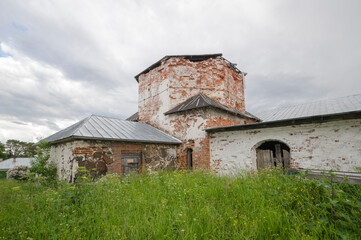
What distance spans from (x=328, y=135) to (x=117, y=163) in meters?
7.70

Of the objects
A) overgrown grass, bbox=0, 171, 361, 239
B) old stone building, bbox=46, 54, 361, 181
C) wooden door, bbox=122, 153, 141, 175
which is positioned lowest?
overgrown grass, bbox=0, 171, 361, 239

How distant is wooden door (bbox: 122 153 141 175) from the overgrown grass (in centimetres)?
356

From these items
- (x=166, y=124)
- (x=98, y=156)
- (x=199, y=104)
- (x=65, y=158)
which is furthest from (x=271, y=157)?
(x=65, y=158)

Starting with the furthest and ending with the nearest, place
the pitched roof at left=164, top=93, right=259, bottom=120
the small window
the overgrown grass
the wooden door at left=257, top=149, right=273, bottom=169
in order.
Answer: the small window < the pitched roof at left=164, top=93, right=259, bottom=120 < the wooden door at left=257, top=149, right=273, bottom=169 < the overgrown grass

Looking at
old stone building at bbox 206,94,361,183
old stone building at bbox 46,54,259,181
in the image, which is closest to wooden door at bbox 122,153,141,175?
old stone building at bbox 46,54,259,181

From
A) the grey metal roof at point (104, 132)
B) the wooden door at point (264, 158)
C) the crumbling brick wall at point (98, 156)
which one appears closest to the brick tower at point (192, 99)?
the grey metal roof at point (104, 132)

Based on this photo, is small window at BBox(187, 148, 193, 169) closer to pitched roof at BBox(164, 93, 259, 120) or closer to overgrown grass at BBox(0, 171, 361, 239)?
pitched roof at BBox(164, 93, 259, 120)

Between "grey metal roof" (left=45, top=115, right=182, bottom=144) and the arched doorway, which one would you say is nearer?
"grey metal roof" (left=45, top=115, right=182, bottom=144)

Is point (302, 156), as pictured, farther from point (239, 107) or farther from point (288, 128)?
point (239, 107)

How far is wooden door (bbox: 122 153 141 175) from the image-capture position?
7566 millimetres

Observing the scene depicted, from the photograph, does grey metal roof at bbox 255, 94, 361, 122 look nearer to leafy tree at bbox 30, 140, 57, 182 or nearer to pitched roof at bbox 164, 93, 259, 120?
pitched roof at bbox 164, 93, 259, 120

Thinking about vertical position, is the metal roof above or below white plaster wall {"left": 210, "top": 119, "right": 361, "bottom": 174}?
above

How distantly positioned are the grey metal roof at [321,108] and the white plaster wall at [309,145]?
3552 millimetres

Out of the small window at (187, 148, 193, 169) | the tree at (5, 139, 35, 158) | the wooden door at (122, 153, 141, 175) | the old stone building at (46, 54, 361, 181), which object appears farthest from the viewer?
the tree at (5, 139, 35, 158)
